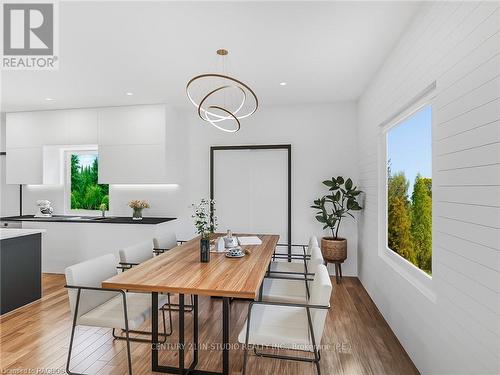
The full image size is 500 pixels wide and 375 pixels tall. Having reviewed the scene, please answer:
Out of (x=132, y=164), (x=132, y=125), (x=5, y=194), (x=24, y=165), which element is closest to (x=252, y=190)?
(x=132, y=164)

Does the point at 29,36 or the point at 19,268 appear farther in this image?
the point at 19,268

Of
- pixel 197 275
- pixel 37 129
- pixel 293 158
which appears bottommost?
pixel 197 275

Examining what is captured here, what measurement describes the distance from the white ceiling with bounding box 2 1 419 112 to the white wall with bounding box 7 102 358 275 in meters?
0.64

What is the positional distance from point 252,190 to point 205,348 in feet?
9.05

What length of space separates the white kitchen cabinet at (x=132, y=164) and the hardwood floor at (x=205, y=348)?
200cm

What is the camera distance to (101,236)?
449 cm

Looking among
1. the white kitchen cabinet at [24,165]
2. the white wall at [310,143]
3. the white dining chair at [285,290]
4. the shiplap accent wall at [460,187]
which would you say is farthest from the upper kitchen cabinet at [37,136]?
the shiplap accent wall at [460,187]

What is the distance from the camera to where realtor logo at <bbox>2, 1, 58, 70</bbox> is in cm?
214

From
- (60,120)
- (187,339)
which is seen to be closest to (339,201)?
(187,339)

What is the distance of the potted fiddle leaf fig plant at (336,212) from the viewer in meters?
4.10

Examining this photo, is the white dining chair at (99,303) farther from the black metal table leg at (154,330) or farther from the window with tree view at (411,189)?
the window with tree view at (411,189)

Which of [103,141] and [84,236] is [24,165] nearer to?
[103,141]

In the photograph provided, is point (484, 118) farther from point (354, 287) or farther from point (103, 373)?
point (354, 287)

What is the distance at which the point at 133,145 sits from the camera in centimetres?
466
